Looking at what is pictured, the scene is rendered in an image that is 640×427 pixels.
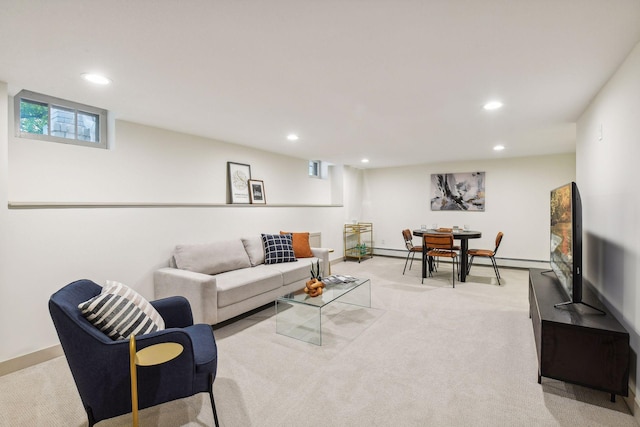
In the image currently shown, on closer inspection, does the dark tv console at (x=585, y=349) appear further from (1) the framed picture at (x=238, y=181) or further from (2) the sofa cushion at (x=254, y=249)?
(1) the framed picture at (x=238, y=181)

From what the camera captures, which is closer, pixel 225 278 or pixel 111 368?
pixel 111 368

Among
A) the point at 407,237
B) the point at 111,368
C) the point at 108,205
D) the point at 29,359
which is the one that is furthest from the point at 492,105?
the point at 29,359

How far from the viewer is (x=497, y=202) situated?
20.5ft

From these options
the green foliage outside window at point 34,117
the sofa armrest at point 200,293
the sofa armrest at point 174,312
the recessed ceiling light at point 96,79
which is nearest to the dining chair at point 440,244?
the sofa armrest at point 200,293

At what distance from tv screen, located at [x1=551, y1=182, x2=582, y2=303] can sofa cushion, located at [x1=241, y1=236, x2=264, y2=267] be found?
11.1ft

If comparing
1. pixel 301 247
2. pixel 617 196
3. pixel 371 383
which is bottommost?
pixel 371 383

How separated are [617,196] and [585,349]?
108 cm

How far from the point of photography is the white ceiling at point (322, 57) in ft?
4.99

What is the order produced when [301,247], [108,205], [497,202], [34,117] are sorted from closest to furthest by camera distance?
[34,117] → [108,205] → [301,247] → [497,202]

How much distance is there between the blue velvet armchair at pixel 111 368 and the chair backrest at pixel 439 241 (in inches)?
156

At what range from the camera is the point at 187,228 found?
152 inches

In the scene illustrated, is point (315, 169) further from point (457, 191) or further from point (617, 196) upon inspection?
point (617, 196)

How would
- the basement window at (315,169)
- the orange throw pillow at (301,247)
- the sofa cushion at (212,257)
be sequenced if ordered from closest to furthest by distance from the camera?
the sofa cushion at (212,257)
the orange throw pillow at (301,247)
the basement window at (315,169)

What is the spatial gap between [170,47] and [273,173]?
3530mm
